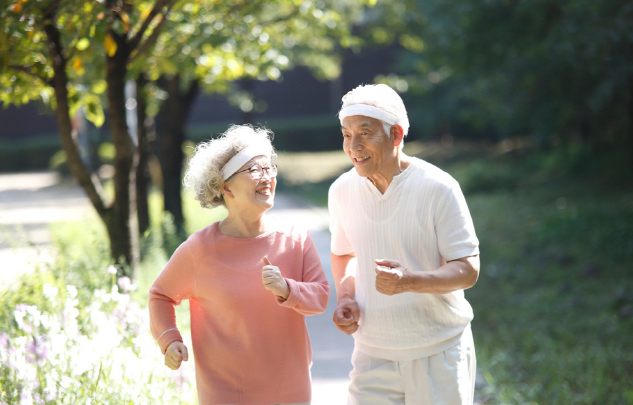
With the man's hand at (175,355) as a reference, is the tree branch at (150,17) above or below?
above

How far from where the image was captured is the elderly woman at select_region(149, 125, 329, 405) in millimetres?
2424

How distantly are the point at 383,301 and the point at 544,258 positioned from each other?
21.7 ft

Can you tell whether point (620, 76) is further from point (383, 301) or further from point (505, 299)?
point (383, 301)

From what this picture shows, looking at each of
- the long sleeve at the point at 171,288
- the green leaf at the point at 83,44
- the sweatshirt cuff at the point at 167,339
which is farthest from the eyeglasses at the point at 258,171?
the green leaf at the point at 83,44

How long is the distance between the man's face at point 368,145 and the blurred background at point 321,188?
4.35 feet

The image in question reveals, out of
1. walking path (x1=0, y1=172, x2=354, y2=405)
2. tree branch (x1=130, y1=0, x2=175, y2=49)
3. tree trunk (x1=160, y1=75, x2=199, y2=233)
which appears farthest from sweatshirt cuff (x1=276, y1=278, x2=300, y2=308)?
tree trunk (x1=160, y1=75, x2=199, y2=233)

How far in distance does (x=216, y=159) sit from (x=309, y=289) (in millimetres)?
615

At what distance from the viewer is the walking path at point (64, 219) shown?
4582mm

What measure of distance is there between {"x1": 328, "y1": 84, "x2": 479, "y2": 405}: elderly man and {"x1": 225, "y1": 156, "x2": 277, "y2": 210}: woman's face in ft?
1.08

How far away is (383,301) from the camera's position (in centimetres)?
253

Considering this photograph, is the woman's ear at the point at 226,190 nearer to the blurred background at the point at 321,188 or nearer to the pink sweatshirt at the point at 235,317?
the pink sweatshirt at the point at 235,317

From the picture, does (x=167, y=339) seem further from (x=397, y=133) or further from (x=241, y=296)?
(x=397, y=133)

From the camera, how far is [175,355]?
7.73ft

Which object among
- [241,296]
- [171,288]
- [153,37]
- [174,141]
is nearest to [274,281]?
[241,296]
